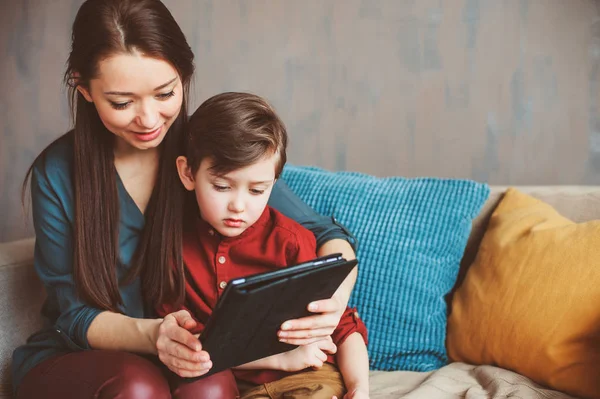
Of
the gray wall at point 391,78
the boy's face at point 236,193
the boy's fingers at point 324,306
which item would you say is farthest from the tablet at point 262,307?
the gray wall at point 391,78

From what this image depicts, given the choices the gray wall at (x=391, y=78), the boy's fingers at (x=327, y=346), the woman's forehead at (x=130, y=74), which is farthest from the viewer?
the gray wall at (x=391, y=78)

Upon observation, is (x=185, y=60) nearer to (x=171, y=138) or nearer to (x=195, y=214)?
(x=171, y=138)

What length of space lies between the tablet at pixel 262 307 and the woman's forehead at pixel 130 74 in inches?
18.1

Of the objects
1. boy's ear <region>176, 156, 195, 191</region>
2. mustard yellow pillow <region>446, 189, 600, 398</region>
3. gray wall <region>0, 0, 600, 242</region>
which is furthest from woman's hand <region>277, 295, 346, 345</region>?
gray wall <region>0, 0, 600, 242</region>

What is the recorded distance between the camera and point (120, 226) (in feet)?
4.79

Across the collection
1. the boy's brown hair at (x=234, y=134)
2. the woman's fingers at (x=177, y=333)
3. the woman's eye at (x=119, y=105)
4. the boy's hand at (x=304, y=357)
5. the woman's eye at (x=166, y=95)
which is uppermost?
the woman's eye at (x=166, y=95)

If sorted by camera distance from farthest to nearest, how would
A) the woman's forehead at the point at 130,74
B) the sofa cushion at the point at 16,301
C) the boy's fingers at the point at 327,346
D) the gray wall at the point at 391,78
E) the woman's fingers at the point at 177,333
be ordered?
the gray wall at the point at 391,78 → the sofa cushion at the point at 16,301 → the boy's fingers at the point at 327,346 → the woman's forehead at the point at 130,74 → the woman's fingers at the point at 177,333

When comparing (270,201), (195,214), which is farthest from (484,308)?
(195,214)

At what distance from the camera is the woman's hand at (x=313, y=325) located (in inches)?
47.4

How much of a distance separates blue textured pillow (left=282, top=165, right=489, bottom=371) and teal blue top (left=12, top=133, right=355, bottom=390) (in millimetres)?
507

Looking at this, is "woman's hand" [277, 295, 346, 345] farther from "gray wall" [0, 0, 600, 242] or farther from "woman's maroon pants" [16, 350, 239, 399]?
"gray wall" [0, 0, 600, 242]

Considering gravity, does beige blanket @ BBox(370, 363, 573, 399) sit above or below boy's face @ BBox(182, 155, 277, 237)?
below

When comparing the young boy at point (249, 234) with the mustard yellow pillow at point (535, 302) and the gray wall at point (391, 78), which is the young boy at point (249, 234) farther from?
the gray wall at point (391, 78)

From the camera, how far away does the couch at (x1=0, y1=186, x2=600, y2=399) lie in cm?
144
